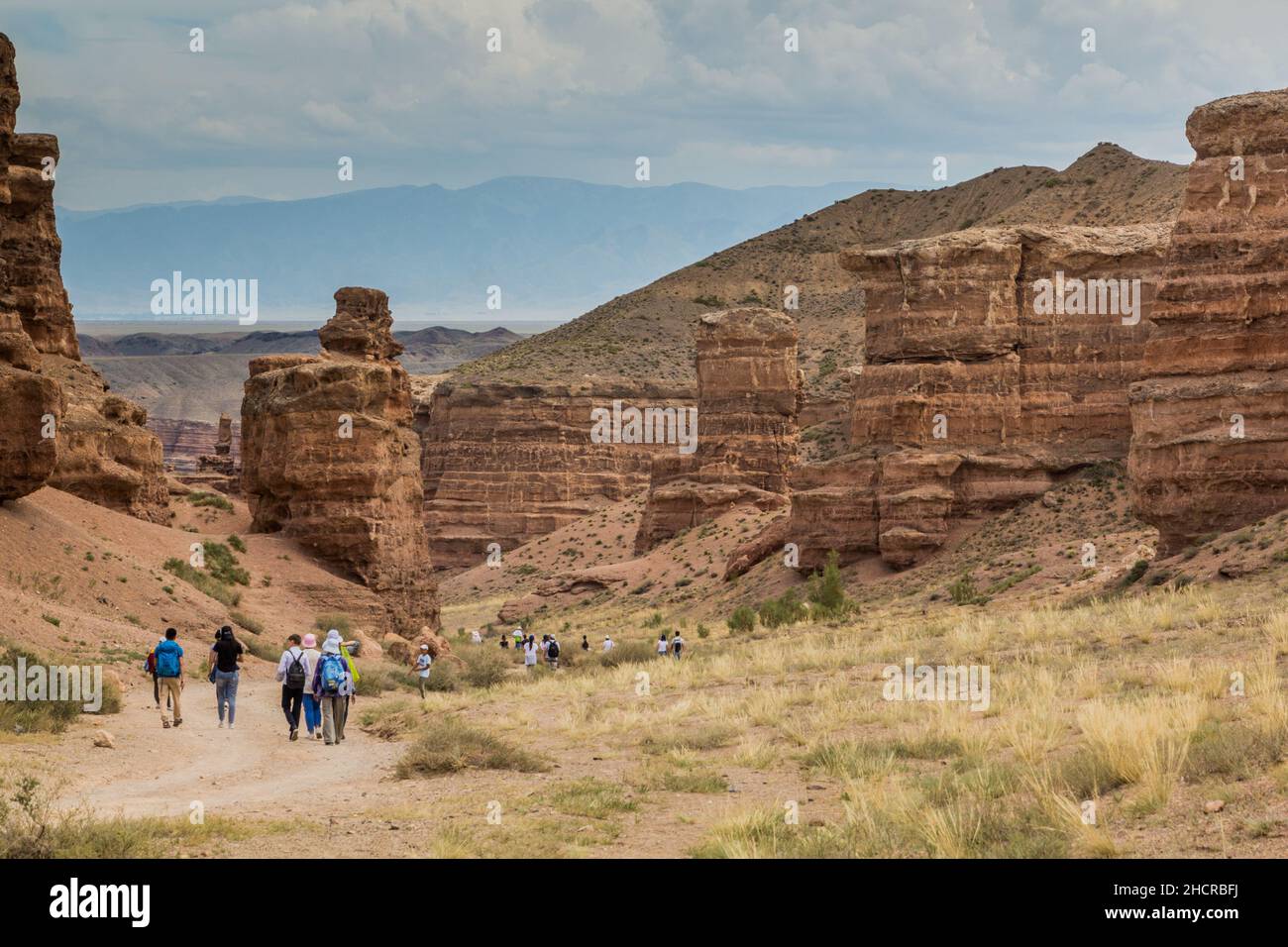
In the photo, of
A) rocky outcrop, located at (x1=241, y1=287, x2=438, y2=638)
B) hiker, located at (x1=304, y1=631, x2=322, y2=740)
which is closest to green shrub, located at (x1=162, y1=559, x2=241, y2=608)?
rocky outcrop, located at (x1=241, y1=287, x2=438, y2=638)

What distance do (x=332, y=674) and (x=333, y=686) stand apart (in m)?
0.18

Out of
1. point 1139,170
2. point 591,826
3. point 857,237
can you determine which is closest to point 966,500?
point 591,826

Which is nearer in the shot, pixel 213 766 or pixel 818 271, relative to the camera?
pixel 213 766

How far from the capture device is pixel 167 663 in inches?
795

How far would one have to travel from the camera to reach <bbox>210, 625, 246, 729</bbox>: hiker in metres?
20.4

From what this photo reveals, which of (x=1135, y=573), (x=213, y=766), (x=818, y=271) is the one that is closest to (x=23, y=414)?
(x=213, y=766)

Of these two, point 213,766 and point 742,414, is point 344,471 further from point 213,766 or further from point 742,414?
point 742,414

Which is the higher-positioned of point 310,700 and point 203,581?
point 203,581

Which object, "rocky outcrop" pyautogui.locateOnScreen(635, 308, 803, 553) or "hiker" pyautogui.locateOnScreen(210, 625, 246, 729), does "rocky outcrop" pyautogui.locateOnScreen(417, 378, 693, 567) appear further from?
"hiker" pyautogui.locateOnScreen(210, 625, 246, 729)

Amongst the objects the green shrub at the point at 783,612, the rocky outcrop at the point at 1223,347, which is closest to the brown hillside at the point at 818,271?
the green shrub at the point at 783,612

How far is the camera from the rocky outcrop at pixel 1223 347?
29719 millimetres

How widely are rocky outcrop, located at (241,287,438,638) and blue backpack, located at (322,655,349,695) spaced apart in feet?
51.0

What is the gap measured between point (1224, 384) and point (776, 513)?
93.6 feet

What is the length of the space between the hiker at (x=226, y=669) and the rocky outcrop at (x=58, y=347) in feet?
40.1
